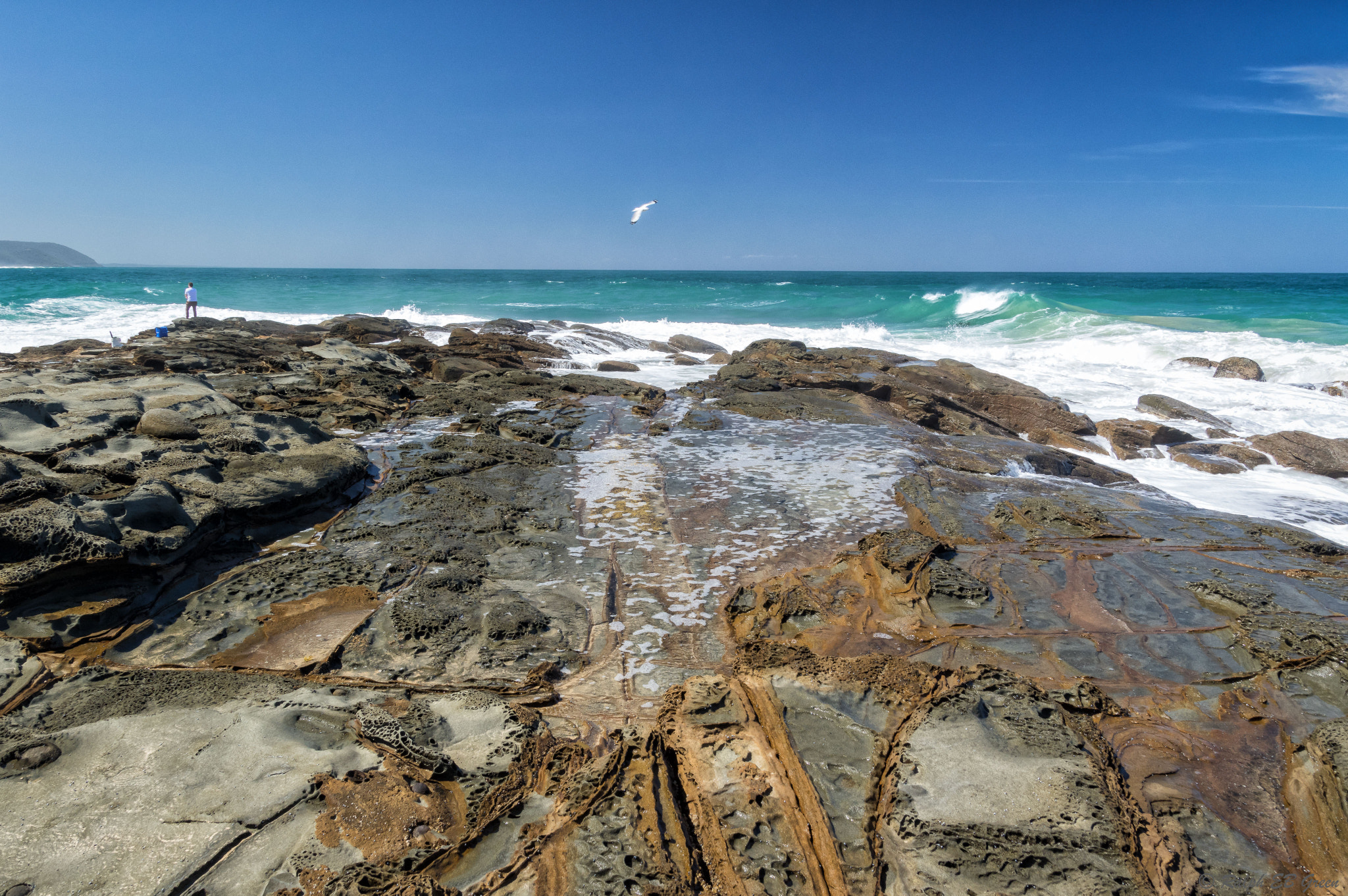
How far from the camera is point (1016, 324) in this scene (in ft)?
87.6

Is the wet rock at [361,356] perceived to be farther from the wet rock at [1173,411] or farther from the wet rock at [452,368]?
the wet rock at [1173,411]

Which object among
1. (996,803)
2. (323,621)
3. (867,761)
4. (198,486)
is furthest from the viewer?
(198,486)

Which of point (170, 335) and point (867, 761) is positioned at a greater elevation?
point (170, 335)

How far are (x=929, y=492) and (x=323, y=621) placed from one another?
4.55 m

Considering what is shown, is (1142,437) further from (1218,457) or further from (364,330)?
(364,330)

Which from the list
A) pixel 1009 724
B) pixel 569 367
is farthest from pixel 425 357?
pixel 1009 724

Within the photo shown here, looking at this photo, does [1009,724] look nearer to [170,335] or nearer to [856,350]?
[856,350]

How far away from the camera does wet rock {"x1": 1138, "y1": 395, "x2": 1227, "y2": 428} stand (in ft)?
35.6

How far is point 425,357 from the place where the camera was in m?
12.6

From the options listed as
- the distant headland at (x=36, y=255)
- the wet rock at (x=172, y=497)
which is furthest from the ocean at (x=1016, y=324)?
the distant headland at (x=36, y=255)

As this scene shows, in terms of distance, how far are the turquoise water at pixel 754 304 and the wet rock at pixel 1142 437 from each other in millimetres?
16327

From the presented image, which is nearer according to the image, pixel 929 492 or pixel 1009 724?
pixel 1009 724

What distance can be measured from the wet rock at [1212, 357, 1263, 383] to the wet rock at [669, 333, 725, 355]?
11.6m

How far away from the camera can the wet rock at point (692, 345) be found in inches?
707
